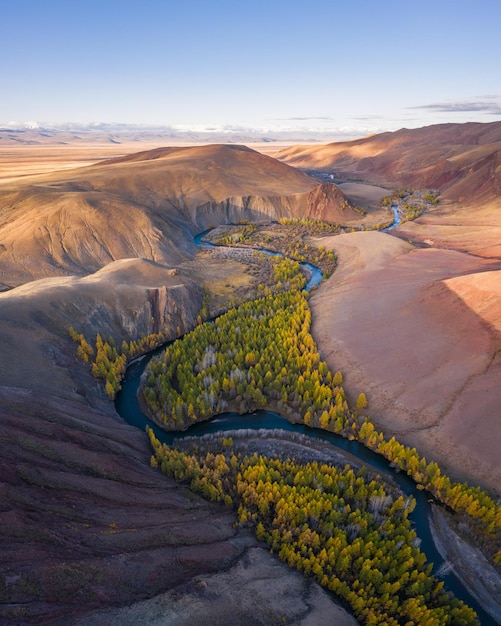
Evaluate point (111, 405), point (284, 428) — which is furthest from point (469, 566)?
point (111, 405)

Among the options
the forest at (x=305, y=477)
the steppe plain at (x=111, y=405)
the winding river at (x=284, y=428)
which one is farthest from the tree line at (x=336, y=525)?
the steppe plain at (x=111, y=405)

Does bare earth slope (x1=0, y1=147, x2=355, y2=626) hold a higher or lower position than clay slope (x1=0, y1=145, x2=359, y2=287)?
lower

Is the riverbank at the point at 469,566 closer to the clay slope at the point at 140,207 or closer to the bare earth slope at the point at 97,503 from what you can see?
the bare earth slope at the point at 97,503

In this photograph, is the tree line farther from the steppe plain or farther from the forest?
the steppe plain

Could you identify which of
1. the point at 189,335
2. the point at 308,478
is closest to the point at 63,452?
the point at 308,478

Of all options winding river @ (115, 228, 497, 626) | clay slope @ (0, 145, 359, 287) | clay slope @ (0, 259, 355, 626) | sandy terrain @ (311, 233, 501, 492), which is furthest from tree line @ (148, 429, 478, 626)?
clay slope @ (0, 145, 359, 287)

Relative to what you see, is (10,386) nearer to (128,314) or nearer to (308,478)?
(128,314)
